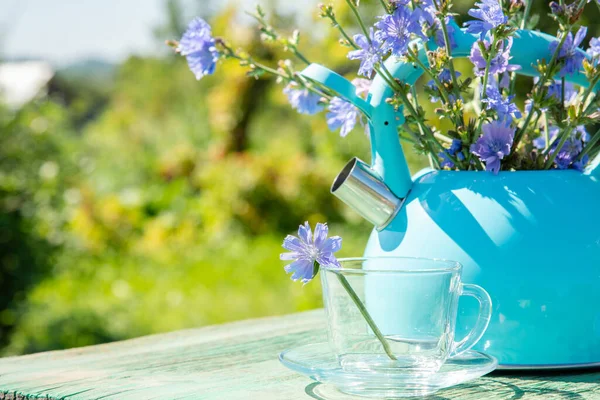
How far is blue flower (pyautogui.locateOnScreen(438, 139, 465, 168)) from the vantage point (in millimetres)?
1007

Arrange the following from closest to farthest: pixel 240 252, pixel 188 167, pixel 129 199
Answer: pixel 240 252, pixel 129 199, pixel 188 167

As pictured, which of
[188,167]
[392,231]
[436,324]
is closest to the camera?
[436,324]

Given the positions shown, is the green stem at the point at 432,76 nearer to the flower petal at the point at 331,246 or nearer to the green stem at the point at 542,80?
the green stem at the point at 542,80

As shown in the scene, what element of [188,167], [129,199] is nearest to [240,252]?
[129,199]

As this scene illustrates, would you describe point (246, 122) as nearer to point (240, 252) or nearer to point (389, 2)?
point (240, 252)

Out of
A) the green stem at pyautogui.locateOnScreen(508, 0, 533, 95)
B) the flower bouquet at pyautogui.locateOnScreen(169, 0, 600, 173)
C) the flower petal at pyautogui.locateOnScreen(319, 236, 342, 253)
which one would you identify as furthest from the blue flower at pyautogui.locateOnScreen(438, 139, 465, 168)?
the flower petal at pyautogui.locateOnScreen(319, 236, 342, 253)

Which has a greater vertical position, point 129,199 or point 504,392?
point 129,199

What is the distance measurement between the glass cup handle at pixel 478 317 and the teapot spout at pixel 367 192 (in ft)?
0.55

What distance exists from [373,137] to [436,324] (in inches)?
12.5

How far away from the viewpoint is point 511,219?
938mm

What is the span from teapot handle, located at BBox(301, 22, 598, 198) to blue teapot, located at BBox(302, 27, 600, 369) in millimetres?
37

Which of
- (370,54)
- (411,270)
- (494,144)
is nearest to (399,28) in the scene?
(370,54)

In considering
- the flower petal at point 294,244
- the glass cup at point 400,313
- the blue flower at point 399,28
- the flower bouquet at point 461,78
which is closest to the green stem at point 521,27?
the flower bouquet at point 461,78

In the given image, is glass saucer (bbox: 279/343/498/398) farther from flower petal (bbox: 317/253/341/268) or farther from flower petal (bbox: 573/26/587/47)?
flower petal (bbox: 573/26/587/47)
